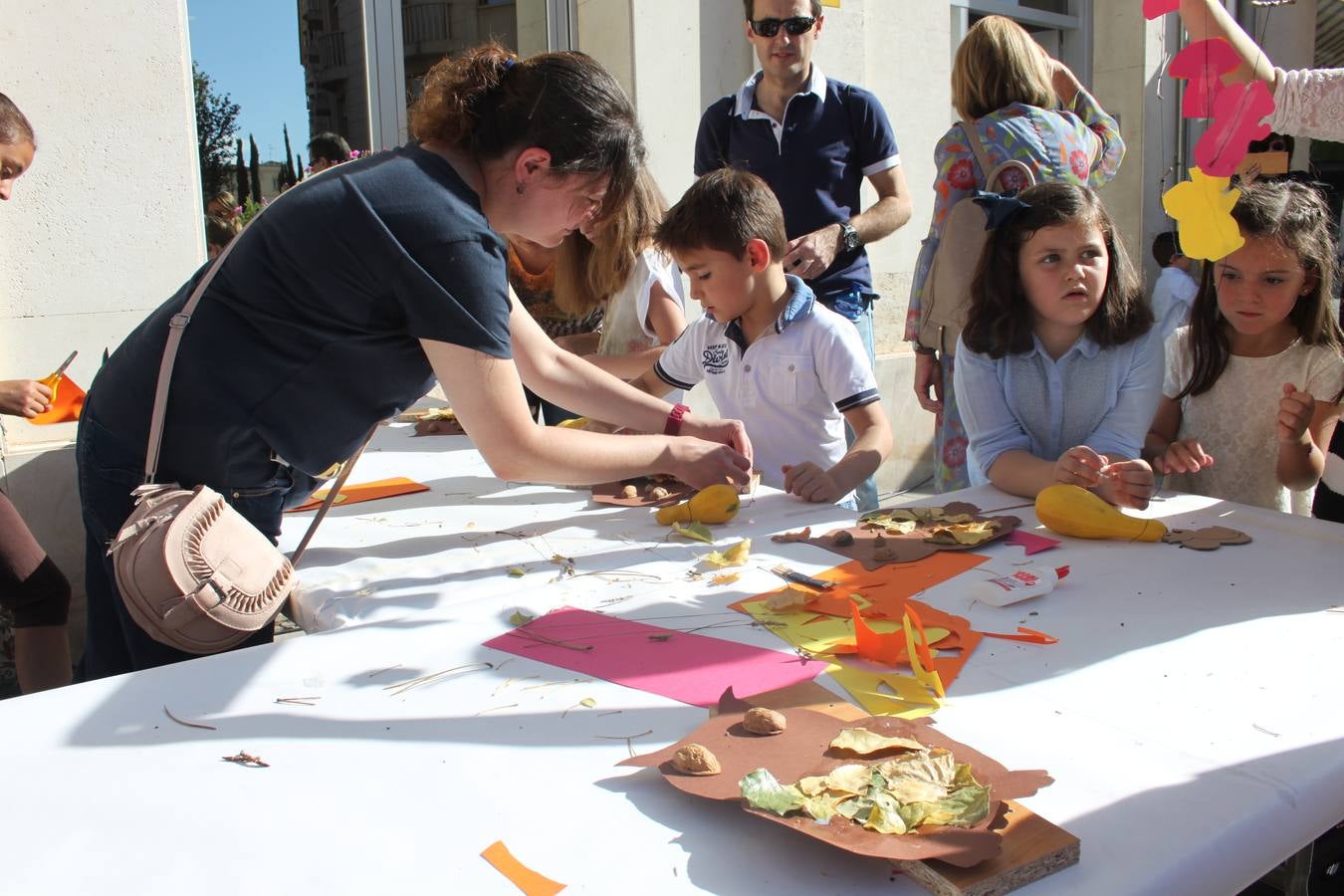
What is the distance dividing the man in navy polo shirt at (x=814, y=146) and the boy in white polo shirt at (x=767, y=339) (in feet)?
2.15

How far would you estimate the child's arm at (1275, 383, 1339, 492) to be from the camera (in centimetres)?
208

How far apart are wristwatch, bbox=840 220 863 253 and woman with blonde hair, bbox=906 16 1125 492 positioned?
249 millimetres

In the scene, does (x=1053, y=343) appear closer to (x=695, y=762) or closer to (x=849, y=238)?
(x=849, y=238)

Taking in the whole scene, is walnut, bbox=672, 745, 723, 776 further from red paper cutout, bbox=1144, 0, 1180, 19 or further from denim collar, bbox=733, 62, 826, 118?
denim collar, bbox=733, 62, 826, 118

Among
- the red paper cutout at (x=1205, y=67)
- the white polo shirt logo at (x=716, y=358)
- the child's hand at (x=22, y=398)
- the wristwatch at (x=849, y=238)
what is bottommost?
the child's hand at (x=22, y=398)

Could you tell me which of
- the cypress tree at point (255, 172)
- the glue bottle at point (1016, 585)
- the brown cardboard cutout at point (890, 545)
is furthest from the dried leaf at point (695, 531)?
the cypress tree at point (255, 172)

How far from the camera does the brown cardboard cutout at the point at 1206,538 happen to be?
1752 mm

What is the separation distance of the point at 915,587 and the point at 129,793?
1079 mm

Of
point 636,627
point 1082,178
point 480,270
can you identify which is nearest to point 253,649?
point 636,627

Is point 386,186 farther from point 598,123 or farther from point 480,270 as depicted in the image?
point 598,123

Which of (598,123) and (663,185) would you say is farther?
(663,185)

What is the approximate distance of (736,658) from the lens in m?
1.35

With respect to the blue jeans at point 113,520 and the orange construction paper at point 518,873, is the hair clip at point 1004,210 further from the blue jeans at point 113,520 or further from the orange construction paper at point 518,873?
the orange construction paper at point 518,873

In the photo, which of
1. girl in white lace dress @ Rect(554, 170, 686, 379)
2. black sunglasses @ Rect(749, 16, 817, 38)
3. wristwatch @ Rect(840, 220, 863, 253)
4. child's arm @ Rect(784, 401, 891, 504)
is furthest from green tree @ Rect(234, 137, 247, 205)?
child's arm @ Rect(784, 401, 891, 504)
